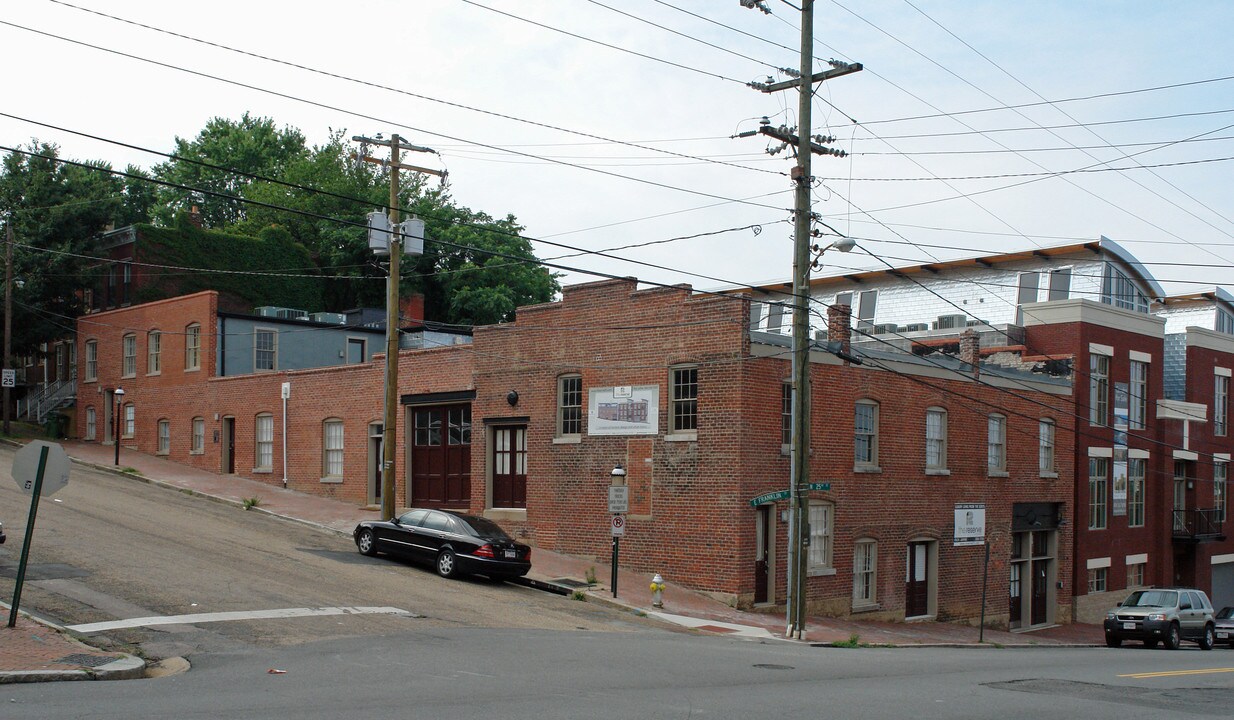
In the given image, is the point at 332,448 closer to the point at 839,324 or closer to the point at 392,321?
the point at 392,321

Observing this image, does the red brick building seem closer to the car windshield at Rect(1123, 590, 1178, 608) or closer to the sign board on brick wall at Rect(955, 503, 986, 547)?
the sign board on brick wall at Rect(955, 503, 986, 547)

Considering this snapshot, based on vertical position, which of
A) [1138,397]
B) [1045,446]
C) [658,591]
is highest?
[1138,397]

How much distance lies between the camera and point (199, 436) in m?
40.8

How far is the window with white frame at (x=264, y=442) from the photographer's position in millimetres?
37750

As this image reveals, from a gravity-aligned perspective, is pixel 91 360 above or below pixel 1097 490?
above

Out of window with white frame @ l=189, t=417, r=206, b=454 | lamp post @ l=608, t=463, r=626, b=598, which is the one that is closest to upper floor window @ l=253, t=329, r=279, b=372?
window with white frame @ l=189, t=417, r=206, b=454

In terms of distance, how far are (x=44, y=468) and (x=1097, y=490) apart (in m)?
32.6

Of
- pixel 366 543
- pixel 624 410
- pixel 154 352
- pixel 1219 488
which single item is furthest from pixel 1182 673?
pixel 154 352

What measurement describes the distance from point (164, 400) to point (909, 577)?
28.8 meters

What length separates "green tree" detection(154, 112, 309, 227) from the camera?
69812 mm

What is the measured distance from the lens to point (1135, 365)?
1513 inches

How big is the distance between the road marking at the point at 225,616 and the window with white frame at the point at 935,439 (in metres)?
16.3

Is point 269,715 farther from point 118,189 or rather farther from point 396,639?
point 118,189

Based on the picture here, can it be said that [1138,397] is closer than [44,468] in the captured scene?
Result: No
